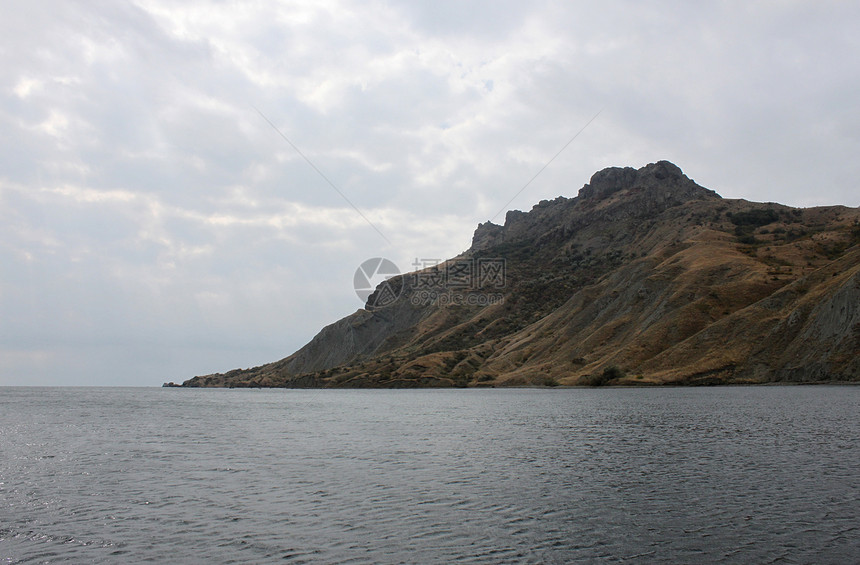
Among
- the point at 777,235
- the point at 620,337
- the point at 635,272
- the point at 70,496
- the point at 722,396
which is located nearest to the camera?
the point at 70,496

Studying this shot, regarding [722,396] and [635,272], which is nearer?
[722,396]

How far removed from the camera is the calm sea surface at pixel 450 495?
71.7ft

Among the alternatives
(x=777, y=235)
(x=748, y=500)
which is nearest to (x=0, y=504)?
(x=748, y=500)

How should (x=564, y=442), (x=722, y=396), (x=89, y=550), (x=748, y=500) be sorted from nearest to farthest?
(x=89, y=550) < (x=748, y=500) < (x=564, y=442) < (x=722, y=396)

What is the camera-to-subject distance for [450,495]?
31266 millimetres

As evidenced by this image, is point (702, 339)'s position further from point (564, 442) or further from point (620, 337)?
point (564, 442)

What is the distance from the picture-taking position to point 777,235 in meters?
196

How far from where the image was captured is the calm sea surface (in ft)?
71.7

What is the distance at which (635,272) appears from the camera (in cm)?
18338

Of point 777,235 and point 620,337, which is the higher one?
point 777,235

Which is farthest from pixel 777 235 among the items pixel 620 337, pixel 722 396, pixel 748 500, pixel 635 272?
pixel 748 500

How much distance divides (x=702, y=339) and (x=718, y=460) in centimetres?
10680

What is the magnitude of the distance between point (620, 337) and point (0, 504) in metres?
148

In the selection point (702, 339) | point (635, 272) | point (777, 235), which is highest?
point (777, 235)
